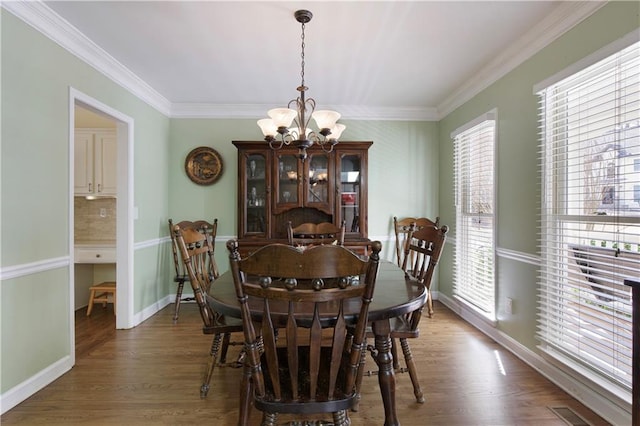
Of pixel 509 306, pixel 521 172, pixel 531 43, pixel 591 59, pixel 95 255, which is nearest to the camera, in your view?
pixel 591 59

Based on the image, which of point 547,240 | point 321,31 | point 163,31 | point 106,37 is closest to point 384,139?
point 321,31

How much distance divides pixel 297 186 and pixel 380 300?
2.61 m

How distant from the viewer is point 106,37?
8.50ft

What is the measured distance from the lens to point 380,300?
1.62 m

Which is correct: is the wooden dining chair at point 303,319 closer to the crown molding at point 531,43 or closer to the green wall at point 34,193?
the green wall at point 34,193

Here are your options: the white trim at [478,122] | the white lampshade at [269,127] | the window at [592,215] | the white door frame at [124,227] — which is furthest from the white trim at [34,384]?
the white trim at [478,122]

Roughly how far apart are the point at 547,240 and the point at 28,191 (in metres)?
Result: 3.45

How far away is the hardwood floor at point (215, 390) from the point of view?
1.93 meters

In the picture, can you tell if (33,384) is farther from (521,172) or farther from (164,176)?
(521,172)

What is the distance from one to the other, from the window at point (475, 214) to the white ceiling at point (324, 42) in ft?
1.62

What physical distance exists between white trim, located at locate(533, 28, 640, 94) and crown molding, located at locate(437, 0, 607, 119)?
257 millimetres

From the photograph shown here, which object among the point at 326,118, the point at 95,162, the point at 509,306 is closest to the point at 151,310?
the point at 95,162

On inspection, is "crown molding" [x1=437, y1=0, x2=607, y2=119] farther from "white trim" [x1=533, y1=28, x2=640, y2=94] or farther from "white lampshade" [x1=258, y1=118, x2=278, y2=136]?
"white lampshade" [x1=258, y1=118, x2=278, y2=136]

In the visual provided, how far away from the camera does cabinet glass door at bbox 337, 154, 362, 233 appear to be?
4.12 m
